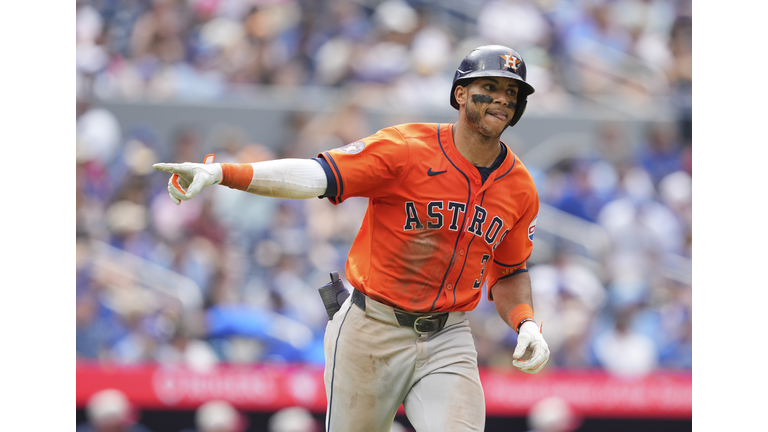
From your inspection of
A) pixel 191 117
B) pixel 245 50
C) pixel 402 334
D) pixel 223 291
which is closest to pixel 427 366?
pixel 402 334

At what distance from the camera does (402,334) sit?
13.1 ft

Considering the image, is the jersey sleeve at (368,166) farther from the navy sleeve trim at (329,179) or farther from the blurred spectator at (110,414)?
the blurred spectator at (110,414)

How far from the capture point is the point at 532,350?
399 cm

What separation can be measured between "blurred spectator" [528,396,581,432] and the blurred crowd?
707mm

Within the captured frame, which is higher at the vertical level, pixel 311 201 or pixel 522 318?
pixel 311 201

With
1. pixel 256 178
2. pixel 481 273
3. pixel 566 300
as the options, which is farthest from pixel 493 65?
pixel 566 300

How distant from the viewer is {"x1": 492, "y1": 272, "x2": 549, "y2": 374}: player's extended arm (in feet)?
12.7

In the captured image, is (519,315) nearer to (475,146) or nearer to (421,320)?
(421,320)

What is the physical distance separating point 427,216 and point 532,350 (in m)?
0.85

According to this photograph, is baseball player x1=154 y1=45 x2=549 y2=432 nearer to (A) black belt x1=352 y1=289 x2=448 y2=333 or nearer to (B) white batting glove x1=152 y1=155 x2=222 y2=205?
(A) black belt x1=352 y1=289 x2=448 y2=333

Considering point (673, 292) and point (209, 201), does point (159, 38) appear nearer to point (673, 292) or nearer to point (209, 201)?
point (209, 201)

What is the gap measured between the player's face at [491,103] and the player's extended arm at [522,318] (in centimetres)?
93

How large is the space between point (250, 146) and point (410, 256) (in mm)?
6003

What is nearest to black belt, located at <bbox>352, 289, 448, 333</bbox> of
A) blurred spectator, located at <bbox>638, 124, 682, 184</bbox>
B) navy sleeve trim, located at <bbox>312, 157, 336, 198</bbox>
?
navy sleeve trim, located at <bbox>312, 157, 336, 198</bbox>
